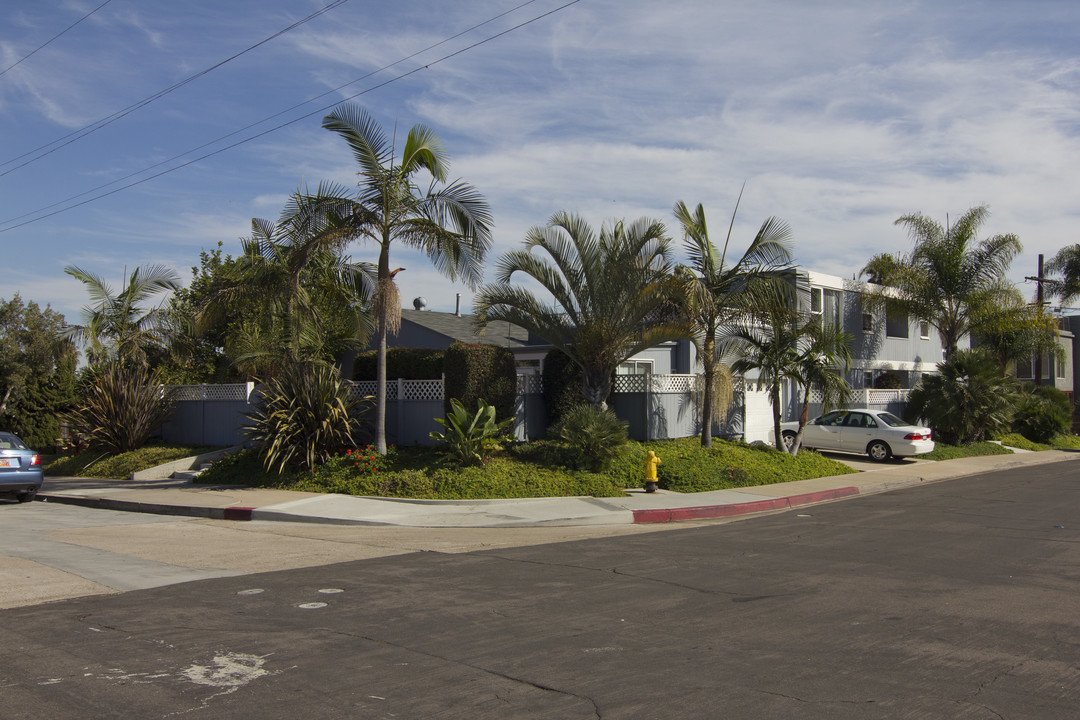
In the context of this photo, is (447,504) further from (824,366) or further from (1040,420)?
(1040,420)

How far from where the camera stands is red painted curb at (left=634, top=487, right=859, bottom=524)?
44.5ft

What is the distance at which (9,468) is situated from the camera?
52.2 ft

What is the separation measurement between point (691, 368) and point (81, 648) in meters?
20.1

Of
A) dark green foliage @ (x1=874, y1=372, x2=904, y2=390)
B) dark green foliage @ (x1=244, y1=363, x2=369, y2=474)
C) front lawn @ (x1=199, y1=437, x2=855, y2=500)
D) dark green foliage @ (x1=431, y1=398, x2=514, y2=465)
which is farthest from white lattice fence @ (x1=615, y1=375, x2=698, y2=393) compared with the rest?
dark green foliage @ (x1=874, y1=372, x2=904, y2=390)

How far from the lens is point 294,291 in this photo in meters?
17.4

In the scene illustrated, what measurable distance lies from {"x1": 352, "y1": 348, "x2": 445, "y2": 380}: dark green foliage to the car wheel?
1234 centimetres

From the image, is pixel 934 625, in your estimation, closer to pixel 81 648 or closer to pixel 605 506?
pixel 81 648

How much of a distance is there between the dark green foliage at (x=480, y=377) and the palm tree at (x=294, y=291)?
245 cm

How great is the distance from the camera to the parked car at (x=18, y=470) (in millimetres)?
15898

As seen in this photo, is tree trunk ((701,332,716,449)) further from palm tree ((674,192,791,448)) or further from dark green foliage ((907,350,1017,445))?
dark green foliage ((907,350,1017,445))

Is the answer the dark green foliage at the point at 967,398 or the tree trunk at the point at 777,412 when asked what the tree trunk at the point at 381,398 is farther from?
the dark green foliage at the point at 967,398

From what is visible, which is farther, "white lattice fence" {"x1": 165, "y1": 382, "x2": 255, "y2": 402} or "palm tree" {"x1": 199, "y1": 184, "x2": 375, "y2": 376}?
"white lattice fence" {"x1": 165, "y1": 382, "x2": 255, "y2": 402}

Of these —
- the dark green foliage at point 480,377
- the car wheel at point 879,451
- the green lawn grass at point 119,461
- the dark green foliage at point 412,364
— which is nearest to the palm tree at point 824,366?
the car wheel at point 879,451

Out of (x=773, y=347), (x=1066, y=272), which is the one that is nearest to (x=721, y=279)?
(x=773, y=347)
